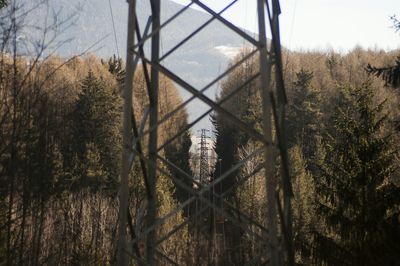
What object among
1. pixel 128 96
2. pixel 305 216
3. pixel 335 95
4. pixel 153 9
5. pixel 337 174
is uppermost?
pixel 335 95

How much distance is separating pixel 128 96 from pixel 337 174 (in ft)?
32.6

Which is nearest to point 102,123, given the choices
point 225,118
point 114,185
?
point 114,185

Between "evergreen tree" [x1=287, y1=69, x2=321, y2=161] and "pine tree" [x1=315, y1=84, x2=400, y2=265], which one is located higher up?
"evergreen tree" [x1=287, y1=69, x2=321, y2=161]

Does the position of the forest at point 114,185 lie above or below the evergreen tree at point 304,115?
below

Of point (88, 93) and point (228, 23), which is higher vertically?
point (88, 93)

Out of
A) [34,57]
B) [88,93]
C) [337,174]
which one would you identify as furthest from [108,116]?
[34,57]

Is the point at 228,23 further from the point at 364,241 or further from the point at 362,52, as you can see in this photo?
the point at 362,52

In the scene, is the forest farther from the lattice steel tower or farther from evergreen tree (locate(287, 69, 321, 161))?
evergreen tree (locate(287, 69, 321, 161))

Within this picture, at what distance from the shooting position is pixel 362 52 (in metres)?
70.4

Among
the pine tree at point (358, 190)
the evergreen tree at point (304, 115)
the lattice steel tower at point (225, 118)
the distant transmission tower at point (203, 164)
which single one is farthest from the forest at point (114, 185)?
the evergreen tree at point (304, 115)

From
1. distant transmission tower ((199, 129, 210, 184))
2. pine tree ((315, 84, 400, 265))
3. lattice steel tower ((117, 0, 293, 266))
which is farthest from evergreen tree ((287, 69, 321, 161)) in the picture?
lattice steel tower ((117, 0, 293, 266))

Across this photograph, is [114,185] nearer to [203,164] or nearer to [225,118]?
[203,164]

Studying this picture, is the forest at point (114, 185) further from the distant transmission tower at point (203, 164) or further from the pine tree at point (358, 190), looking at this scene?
the distant transmission tower at point (203, 164)

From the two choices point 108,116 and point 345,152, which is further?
point 108,116
